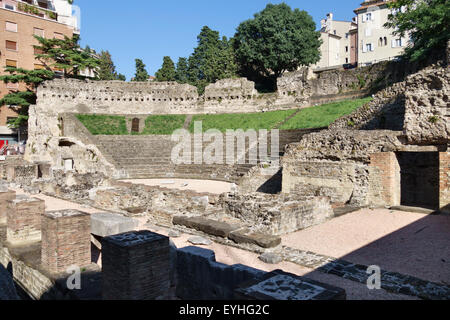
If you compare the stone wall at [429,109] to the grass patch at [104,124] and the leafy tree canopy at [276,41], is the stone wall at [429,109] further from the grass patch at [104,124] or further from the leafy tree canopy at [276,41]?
the leafy tree canopy at [276,41]

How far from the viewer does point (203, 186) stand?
19141 millimetres

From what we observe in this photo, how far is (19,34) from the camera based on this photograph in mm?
36906

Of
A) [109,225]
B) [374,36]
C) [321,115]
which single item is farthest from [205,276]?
[374,36]

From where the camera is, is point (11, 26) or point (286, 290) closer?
point (286, 290)

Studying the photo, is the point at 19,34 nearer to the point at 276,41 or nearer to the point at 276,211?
the point at 276,41

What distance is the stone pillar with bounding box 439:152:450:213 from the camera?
967 cm

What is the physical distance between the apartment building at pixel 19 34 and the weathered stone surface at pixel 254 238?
118 ft

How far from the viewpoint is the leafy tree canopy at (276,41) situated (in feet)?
131

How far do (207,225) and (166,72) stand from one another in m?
49.7

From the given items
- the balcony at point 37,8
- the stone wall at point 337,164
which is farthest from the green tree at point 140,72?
the stone wall at point 337,164

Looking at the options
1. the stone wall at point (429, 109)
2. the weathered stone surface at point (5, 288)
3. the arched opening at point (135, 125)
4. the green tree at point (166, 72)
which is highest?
the green tree at point (166, 72)

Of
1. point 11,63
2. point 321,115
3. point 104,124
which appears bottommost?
point 104,124
